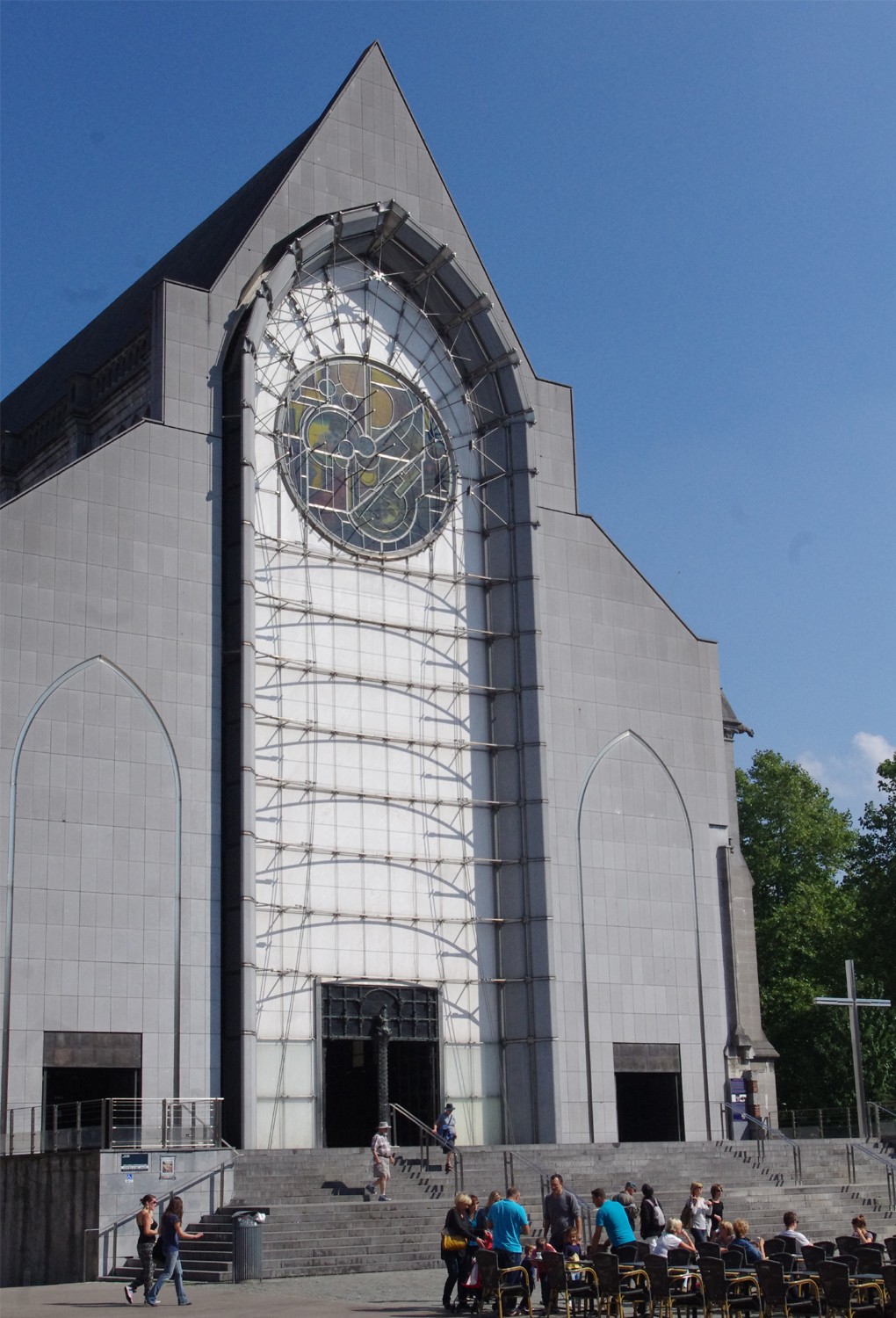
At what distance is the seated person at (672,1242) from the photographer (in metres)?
19.4

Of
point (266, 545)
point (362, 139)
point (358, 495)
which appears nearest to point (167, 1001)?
point (266, 545)

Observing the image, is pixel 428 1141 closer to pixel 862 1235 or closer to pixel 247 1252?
pixel 247 1252

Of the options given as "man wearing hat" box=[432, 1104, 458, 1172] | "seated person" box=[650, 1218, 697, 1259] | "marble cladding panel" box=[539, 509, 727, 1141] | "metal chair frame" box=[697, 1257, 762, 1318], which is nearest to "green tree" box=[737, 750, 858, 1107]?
"marble cladding panel" box=[539, 509, 727, 1141]

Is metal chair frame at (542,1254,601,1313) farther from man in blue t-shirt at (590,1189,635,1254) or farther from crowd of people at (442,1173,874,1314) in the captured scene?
man in blue t-shirt at (590,1189,635,1254)

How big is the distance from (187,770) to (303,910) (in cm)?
426

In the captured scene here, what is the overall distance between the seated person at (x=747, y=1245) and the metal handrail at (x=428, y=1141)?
30.5ft

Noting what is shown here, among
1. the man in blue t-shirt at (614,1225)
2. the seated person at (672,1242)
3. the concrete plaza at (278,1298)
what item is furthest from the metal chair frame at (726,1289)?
the concrete plaza at (278,1298)

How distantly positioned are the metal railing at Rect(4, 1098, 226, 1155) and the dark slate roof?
1815cm

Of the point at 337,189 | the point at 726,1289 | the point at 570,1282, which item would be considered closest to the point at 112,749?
the point at 337,189

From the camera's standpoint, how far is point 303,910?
3650 cm

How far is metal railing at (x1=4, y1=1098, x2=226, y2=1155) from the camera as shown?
2834 centimetres

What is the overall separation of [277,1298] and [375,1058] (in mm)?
15194

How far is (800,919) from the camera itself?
220 ft

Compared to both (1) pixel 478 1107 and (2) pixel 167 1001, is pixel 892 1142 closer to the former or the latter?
(1) pixel 478 1107
